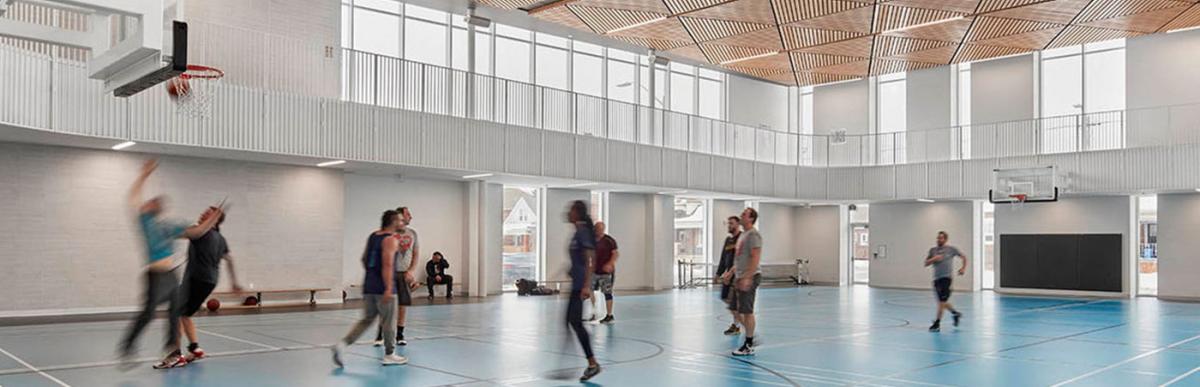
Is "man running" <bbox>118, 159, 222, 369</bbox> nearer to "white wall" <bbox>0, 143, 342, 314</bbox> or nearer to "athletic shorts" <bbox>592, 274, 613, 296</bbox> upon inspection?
"white wall" <bbox>0, 143, 342, 314</bbox>

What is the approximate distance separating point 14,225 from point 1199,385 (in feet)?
67.0

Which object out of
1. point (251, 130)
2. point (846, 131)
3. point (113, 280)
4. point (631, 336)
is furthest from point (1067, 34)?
point (113, 280)

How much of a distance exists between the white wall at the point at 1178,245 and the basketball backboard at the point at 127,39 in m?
30.3

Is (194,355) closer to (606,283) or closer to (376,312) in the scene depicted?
(376,312)

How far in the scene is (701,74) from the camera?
1380 inches

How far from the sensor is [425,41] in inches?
1069

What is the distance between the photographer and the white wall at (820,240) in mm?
38344

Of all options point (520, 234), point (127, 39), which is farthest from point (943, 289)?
point (520, 234)

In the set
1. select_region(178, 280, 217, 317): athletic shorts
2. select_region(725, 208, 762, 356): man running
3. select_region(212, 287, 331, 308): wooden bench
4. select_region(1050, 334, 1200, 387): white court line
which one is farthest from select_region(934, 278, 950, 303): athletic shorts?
select_region(212, 287, 331, 308): wooden bench

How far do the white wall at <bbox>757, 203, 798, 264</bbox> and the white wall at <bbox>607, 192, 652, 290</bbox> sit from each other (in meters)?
6.58

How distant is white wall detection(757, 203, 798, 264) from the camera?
3809cm

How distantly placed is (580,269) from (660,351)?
11.2 ft

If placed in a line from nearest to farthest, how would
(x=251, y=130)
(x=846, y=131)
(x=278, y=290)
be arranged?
(x=251, y=130) → (x=278, y=290) → (x=846, y=131)

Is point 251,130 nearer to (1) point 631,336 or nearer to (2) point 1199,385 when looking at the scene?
(1) point 631,336
